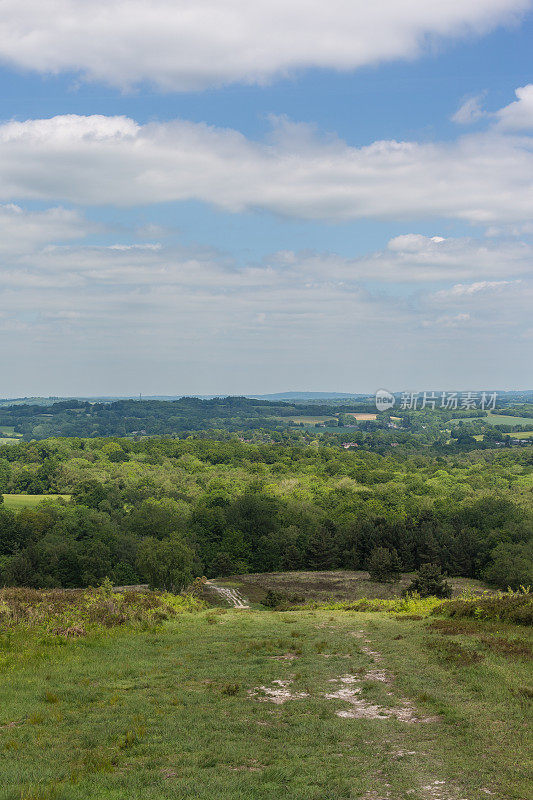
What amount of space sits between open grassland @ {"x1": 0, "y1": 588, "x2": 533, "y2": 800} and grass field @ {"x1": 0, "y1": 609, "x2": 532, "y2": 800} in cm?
4

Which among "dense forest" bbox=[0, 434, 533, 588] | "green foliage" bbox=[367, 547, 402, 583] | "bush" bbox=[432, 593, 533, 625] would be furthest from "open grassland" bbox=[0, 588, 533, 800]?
"green foliage" bbox=[367, 547, 402, 583]

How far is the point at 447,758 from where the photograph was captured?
10086 mm

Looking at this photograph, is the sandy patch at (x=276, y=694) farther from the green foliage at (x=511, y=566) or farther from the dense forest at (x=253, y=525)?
the green foliage at (x=511, y=566)

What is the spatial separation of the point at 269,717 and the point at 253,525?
5796 centimetres

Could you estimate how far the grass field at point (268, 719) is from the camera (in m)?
9.20

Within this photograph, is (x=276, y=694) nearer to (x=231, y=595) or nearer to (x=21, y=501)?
(x=231, y=595)

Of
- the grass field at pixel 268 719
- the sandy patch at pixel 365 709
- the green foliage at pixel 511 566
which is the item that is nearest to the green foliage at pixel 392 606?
the grass field at pixel 268 719

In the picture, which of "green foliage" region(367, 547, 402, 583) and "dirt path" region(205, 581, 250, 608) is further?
"green foliage" region(367, 547, 402, 583)

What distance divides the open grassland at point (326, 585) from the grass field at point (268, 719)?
22725 mm

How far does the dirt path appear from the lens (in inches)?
1599

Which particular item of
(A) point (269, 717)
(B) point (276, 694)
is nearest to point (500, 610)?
(B) point (276, 694)

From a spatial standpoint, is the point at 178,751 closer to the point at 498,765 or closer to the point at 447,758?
the point at 447,758

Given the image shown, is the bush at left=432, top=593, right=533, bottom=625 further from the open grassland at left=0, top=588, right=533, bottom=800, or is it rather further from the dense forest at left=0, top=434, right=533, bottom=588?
→ the dense forest at left=0, top=434, right=533, bottom=588

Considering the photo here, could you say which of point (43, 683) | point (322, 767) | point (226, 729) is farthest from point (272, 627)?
point (322, 767)
